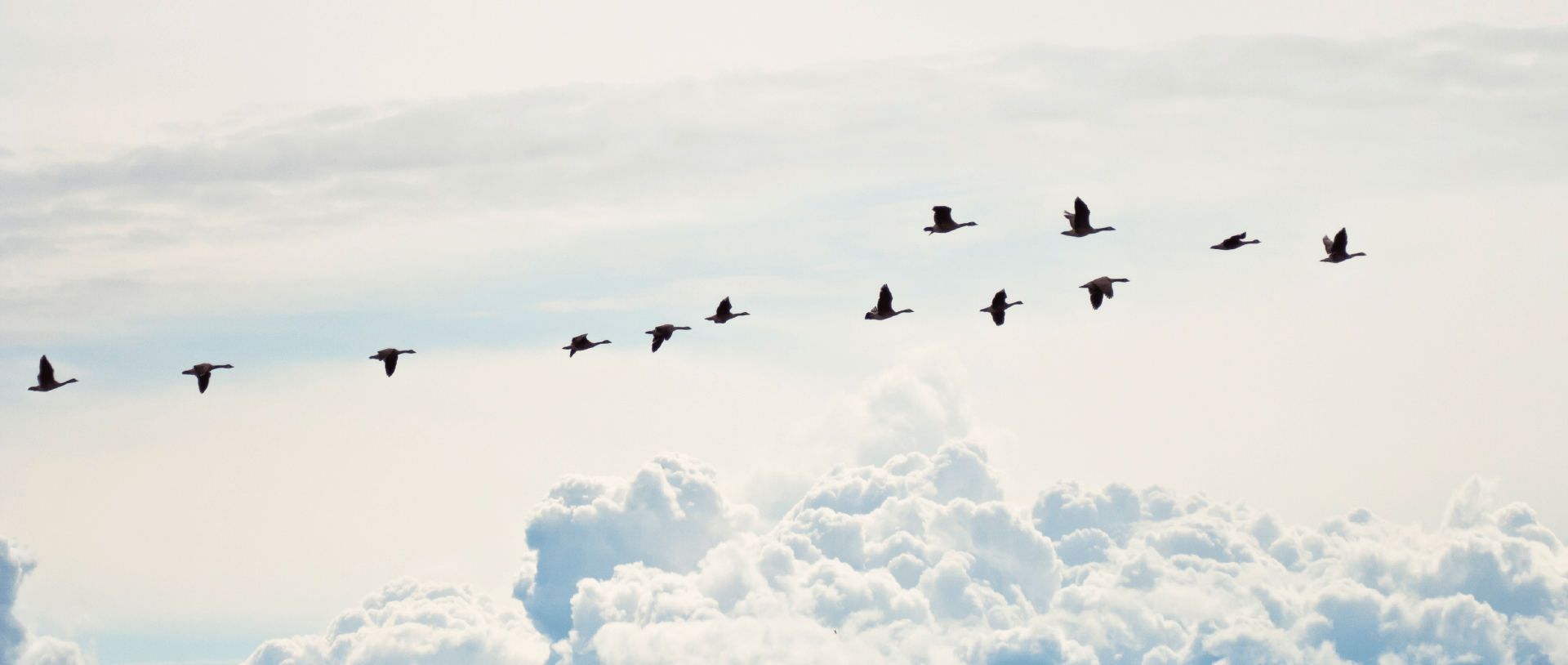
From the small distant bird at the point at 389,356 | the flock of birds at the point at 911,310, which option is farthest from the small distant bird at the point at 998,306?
the small distant bird at the point at 389,356

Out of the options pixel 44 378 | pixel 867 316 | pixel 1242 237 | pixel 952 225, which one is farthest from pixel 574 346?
pixel 1242 237

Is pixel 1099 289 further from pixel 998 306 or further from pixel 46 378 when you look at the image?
pixel 46 378

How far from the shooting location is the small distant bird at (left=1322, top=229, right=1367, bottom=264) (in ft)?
300

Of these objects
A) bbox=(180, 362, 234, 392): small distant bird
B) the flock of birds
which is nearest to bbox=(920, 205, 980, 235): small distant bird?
the flock of birds

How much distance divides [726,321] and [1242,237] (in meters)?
34.2

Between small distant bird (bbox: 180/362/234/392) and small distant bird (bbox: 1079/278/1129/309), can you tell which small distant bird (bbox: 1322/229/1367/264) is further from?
small distant bird (bbox: 180/362/234/392)

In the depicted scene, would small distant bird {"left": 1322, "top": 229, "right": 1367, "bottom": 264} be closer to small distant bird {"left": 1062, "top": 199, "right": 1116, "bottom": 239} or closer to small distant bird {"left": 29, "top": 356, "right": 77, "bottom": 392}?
small distant bird {"left": 1062, "top": 199, "right": 1116, "bottom": 239}

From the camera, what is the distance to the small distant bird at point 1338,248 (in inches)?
3595

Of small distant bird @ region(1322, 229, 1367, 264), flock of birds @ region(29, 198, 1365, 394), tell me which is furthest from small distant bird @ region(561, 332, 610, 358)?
small distant bird @ region(1322, 229, 1367, 264)

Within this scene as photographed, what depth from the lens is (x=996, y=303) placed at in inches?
3573

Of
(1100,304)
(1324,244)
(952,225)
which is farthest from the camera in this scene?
(952,225)

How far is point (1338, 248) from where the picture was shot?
9219cm

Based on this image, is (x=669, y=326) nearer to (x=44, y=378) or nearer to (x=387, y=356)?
(x=387, y=356)

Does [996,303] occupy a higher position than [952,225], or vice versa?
[952,225]
